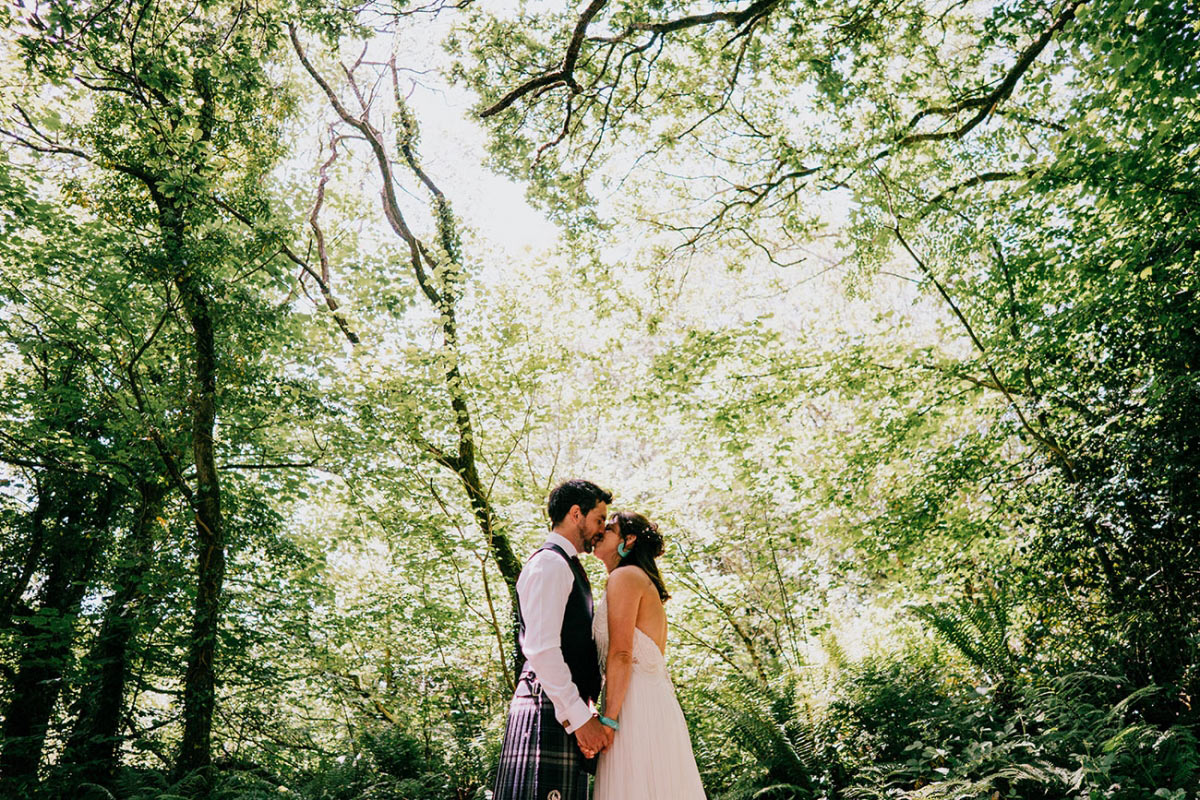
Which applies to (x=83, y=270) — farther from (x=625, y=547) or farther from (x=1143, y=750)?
(x=1143, y=750)

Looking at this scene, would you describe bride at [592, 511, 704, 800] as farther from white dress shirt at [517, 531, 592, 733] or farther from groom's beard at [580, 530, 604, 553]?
white dress shirt at [517, 531, 592, 733]

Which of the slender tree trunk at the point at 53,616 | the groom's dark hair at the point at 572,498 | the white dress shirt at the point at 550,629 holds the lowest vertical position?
the white dress shirt at the point at 550,629

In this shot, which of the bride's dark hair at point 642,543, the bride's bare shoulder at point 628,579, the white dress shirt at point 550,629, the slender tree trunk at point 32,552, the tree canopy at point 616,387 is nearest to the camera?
the white dress shirt at point 550,629

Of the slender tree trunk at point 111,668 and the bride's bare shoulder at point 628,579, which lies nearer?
the bride's bare shoulder at point 628,579

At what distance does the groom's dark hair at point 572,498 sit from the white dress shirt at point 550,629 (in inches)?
9.1

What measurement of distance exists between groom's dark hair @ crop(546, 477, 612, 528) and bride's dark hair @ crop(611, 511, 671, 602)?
0.29 meters

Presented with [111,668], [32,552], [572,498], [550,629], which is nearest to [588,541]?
[572,498]

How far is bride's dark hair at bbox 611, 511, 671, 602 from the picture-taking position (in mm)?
3398

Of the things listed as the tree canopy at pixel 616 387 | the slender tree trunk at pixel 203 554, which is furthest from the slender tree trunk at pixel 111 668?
the slender tree trunk at pixel 203 554

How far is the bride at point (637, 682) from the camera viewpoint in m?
3.07

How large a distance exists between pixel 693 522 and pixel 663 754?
6181 mm

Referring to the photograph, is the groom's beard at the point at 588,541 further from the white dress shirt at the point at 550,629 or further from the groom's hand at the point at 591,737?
the groom's hand at the point at 591,737

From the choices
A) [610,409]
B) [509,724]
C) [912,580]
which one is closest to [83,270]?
[610,409]

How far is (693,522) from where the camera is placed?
9.23 m
